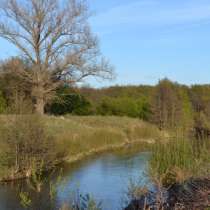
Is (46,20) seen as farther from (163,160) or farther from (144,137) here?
(163,160)

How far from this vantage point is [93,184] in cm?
1276

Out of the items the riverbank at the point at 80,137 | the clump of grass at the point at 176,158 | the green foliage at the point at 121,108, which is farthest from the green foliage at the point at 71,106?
the clump of grass at the point at 176,158

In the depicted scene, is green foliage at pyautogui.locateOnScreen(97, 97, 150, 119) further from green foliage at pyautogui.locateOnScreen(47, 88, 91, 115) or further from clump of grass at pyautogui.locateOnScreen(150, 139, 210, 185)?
clump of grass at pyautogui.locateOnScreen(150, 139, 210, 185)

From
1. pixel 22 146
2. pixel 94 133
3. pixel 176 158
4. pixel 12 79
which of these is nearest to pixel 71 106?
pixel 12 79

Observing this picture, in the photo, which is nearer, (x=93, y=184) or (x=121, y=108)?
(x=93, y=184)

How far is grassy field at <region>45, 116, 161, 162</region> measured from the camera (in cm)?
1911

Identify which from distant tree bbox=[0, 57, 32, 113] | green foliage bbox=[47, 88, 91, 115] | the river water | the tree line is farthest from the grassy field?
green foliage bbox=[47, 88, 91, 115]

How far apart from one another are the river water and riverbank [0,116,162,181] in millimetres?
683

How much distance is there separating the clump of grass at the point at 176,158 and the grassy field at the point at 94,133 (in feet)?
6.67

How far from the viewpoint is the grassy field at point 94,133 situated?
19109mm

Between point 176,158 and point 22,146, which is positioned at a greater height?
point 22,146

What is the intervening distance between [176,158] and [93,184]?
2.76m

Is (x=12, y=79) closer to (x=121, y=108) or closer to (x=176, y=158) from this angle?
(x=121, y=108)

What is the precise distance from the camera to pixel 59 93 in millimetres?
30312
